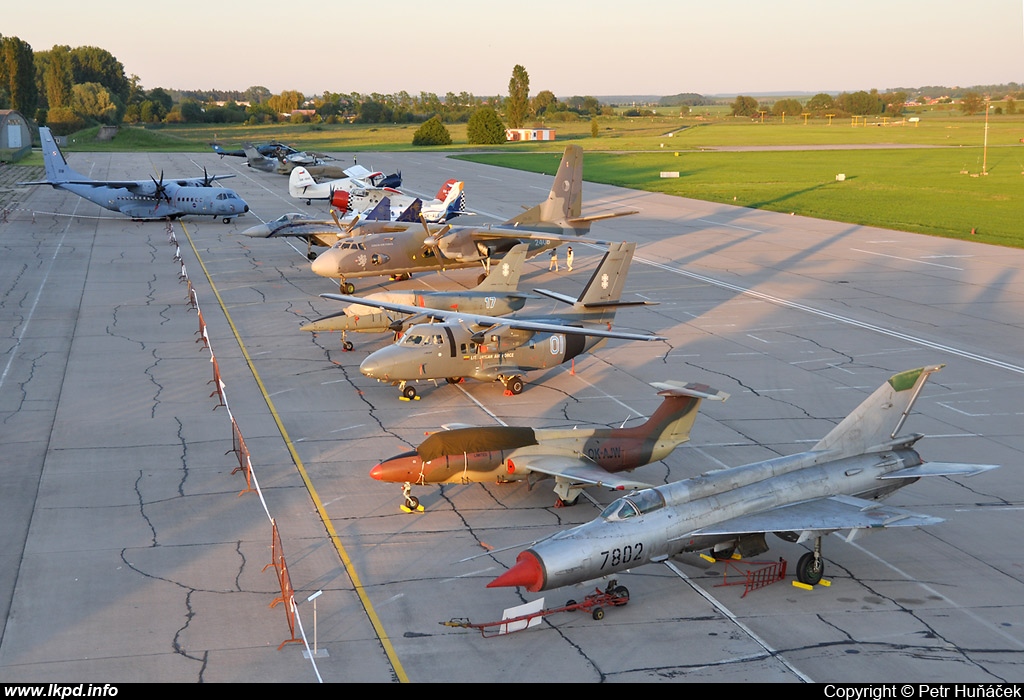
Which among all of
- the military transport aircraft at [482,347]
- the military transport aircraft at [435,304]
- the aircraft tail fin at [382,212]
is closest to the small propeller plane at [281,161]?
the aircraft tail fin at [382,212]

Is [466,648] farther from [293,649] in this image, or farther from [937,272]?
[937,272]

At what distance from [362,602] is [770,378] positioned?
17518mm

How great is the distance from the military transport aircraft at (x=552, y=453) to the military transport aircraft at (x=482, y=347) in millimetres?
5155

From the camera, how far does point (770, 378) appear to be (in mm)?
30406

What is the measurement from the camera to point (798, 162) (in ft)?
357

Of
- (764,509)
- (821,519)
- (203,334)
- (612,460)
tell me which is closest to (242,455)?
(612,460)

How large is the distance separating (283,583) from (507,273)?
19.1 m

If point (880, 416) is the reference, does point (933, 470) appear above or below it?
below

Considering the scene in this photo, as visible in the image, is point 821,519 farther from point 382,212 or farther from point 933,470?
point 382,212

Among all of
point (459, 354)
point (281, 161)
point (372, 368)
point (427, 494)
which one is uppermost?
point (281, 161)

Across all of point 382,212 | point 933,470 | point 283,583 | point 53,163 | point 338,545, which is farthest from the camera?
point 53,163

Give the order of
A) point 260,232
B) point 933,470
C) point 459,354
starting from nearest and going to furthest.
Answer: point 933,470, point 459,354, point 260,232

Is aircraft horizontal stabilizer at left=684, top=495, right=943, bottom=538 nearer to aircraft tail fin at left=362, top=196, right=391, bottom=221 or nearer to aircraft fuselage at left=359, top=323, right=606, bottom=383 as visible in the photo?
aircraft fuselage at left=359, top=323, right=606, bottom=383

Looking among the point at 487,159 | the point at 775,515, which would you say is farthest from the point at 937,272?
the point at 487,159
